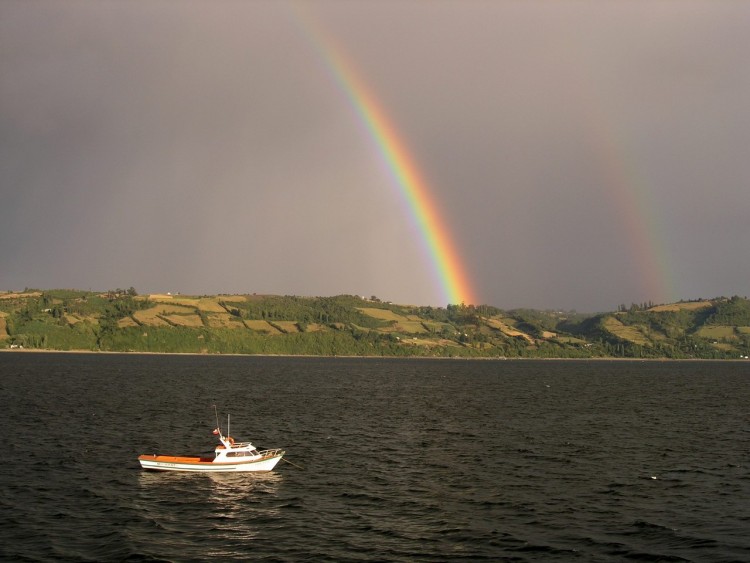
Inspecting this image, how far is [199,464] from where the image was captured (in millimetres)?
69750

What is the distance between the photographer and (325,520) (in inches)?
2085

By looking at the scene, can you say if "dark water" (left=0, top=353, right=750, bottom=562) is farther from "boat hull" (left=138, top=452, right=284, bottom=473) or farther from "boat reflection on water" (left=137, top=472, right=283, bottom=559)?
"boat hull" (left=138, top=452, right=284, bottom=473)

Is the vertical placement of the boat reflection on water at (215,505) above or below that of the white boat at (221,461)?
below

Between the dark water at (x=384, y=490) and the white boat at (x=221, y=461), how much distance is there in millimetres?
1255

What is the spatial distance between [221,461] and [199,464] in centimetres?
223

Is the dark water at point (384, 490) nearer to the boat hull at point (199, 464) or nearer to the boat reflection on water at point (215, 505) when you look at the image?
the boat reflection on water at point (215, 505)

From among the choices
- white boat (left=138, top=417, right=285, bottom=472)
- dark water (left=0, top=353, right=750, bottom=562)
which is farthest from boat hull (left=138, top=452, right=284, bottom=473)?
dark water (left=0, top=353, right=750, bottom=562)

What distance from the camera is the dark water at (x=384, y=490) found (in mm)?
46625

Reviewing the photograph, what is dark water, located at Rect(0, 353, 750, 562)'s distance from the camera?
153 feet

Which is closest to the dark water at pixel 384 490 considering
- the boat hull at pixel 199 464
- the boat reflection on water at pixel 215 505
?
the boat reflection on water at pixel 215 505

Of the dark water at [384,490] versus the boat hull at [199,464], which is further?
the boat hull at [199,464]

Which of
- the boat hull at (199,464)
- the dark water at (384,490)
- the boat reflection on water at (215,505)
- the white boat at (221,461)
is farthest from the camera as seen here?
the white boat at (221,461)

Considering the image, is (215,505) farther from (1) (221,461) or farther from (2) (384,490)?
(2) (384,490)

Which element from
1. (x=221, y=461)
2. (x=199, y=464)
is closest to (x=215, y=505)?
(x=221, y=461)
